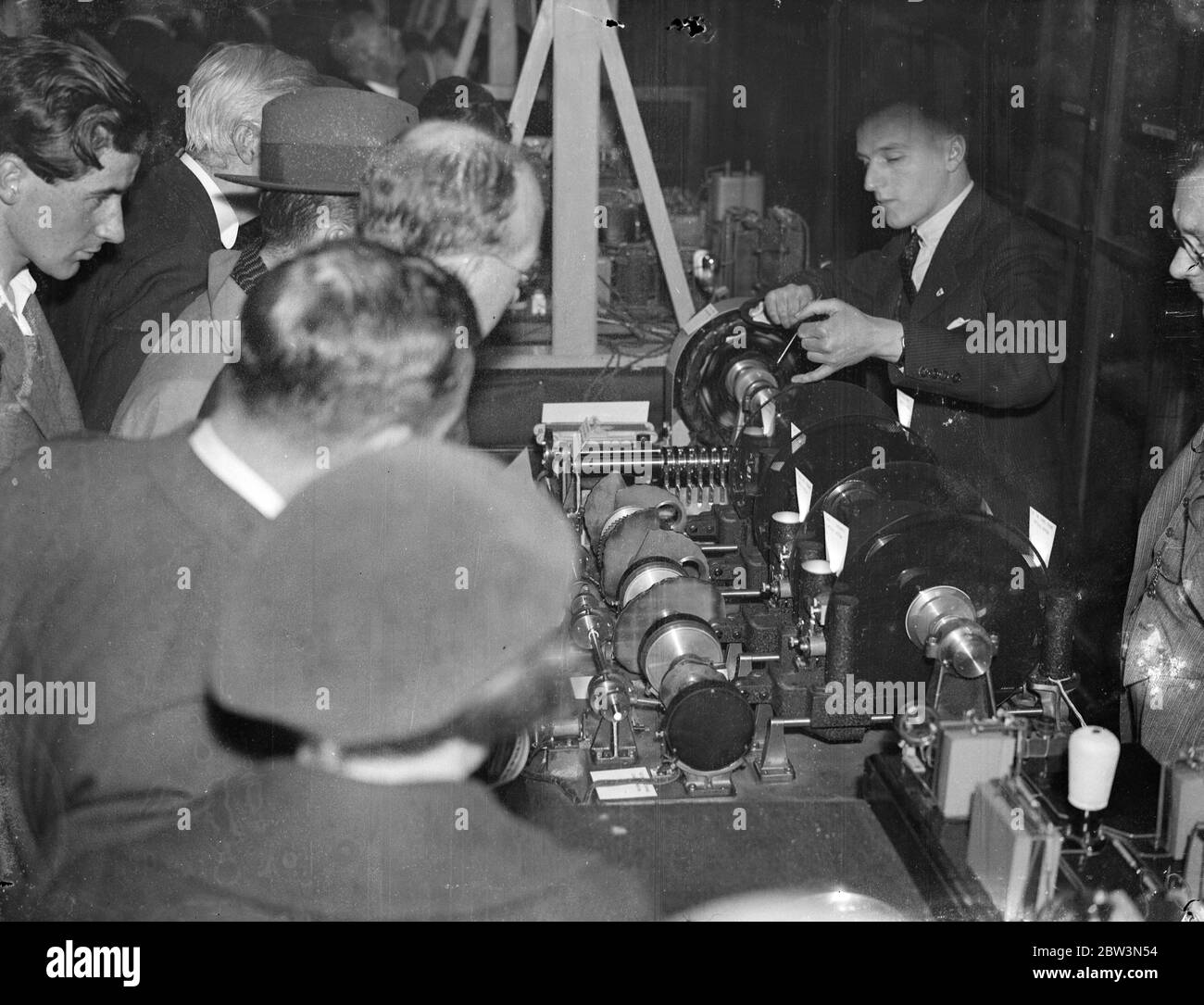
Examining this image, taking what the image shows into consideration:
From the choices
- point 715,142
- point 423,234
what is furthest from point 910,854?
point 715,142

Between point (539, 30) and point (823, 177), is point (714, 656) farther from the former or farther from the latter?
point (823, 177)

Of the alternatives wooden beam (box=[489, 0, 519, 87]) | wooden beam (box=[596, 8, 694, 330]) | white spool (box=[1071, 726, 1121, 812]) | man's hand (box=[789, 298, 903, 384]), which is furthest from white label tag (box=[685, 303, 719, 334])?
wooden beam (box=[489, 0, 519, 87])

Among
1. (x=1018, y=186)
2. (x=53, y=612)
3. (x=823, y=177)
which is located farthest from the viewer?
(x=823, y=177)

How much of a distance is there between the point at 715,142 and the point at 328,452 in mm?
3380

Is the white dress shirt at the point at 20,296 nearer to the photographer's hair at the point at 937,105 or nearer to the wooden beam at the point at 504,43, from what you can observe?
the photographer's hair at the point at 937,105

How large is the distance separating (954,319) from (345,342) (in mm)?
1379

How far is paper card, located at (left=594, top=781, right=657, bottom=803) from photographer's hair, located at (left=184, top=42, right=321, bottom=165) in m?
1.61

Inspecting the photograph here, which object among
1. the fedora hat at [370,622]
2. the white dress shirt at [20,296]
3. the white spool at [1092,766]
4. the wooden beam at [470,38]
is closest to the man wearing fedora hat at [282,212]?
the white dress shirt at [20,296]

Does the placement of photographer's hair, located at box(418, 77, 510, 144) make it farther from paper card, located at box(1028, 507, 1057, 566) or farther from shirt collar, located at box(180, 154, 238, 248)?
paper card, located at box(1028, 507, 1057, 566)

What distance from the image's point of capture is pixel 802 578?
2188 millimetres

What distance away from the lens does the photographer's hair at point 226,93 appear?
260 cm

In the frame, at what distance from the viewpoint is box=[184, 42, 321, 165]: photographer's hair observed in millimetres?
2600

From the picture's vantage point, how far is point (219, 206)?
2611 millimetres

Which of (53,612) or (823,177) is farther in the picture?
(823,177)
